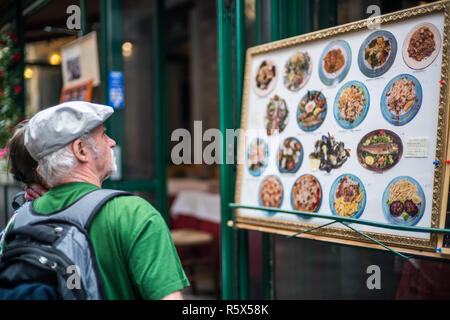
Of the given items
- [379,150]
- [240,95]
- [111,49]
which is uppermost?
[111,49]

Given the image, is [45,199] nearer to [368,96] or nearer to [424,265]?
[368,96]

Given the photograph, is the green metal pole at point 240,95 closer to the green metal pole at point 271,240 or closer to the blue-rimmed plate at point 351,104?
the green metal pole at point 271,240

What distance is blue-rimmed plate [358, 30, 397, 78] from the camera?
204 cm

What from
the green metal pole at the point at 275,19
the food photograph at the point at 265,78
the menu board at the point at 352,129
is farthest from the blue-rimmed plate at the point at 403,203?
the green metal pole at the point at 275,19

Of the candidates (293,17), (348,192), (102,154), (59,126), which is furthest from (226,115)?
(59,126)

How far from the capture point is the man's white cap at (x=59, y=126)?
1456 mm

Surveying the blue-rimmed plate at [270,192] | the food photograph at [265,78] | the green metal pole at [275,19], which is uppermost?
the green metal pole at [275,19]

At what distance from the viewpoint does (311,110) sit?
239 cm

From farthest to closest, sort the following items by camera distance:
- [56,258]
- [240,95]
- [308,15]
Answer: [308,15] < [240,95] < [56,258]

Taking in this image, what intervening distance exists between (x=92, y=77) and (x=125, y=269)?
2.79 m

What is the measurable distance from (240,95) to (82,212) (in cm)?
165

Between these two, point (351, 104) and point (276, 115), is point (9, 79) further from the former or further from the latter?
point (351, 104)

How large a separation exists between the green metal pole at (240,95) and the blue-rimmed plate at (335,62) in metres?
0.63

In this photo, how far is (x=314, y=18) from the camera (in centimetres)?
311
